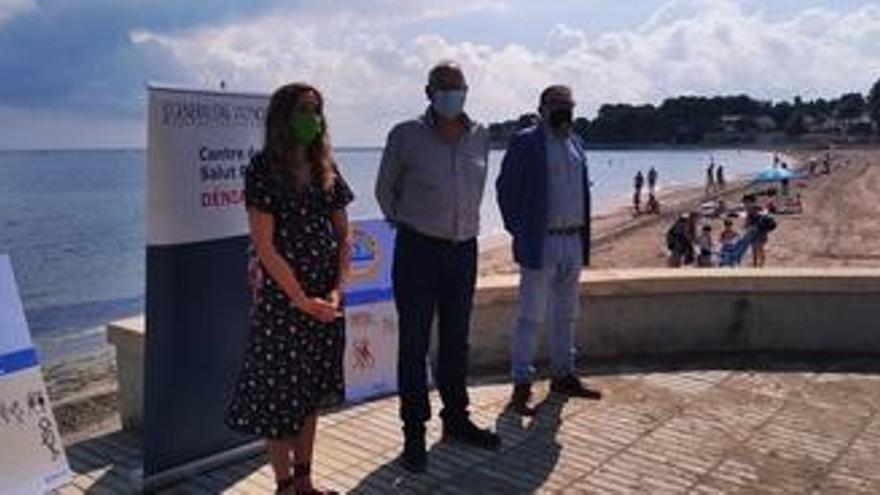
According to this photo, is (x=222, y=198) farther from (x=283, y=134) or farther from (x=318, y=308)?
(x=318, y=308)

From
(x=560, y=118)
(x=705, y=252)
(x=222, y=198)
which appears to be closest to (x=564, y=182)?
(x=560, y=118)

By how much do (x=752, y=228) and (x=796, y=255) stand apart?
8.28 meters

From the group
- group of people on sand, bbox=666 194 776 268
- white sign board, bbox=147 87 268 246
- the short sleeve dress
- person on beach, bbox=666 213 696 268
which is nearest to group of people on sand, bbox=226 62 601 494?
the short sleeve dress

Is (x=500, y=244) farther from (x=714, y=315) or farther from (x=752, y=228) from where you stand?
(x=714, y=315)

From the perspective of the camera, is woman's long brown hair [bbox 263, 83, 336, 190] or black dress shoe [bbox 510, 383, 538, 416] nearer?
woman's long brown hair [bbox 263, 83, 336, 190]

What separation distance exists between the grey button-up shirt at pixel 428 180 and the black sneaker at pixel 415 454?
3.20ft

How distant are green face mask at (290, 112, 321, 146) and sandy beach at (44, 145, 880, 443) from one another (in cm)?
238

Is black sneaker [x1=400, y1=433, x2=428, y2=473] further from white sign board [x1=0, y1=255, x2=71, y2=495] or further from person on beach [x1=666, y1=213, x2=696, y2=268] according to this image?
person on beach [x1=666, y1=213, x2=696, y2=268]

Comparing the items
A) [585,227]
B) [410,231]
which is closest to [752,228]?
[585,227]

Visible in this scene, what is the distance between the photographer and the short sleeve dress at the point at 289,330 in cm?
448

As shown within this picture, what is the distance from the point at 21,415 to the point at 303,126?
5.41ft

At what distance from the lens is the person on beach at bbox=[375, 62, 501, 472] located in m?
5.23

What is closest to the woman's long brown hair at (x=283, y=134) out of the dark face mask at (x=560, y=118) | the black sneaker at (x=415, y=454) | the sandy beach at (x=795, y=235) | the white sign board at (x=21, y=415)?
the white sign board at (x=21, y=415)

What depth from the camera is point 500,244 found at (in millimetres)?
38531
